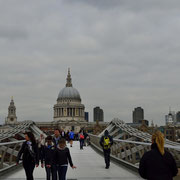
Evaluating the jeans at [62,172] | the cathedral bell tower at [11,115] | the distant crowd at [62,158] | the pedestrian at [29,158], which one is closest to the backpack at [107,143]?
the distant crowd at [62,158]

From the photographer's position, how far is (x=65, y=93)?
187 meters

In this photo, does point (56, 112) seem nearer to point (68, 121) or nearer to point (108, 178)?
point (68, 121)

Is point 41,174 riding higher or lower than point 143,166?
lower

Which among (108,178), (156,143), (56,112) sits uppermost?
(56,112)

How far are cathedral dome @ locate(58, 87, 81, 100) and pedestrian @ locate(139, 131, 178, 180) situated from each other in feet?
586

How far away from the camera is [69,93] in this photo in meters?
187

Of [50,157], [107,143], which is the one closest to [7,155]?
[107,143]

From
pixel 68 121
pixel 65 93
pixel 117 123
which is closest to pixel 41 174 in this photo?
pixel 117 123

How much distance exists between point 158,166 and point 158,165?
0.05 ft

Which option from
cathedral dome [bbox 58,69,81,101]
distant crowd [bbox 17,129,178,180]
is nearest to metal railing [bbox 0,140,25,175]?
distant crowd [bbox 17,129,178,180]

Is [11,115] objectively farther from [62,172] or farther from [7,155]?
[62,172]

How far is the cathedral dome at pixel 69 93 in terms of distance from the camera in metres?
185

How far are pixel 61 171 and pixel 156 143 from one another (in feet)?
12.6

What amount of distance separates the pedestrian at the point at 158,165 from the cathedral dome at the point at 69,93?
179 m
